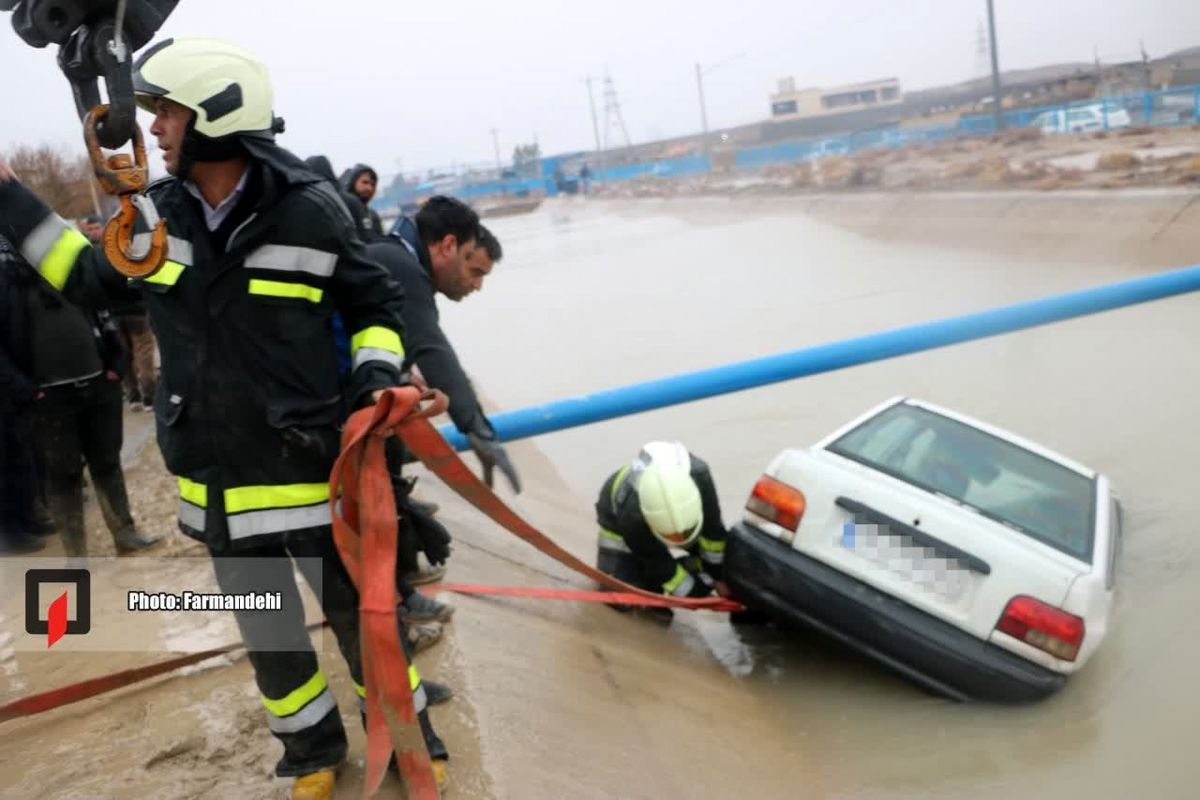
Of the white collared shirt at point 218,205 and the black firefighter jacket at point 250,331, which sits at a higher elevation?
the white collared shirt at point 218,205

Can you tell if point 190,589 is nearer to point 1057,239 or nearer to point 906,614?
point 906,614

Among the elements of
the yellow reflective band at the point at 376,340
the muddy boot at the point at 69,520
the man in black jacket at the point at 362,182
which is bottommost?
the muddy boot at the point at 69,520

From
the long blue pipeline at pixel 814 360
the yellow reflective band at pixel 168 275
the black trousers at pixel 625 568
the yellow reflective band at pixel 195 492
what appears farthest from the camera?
the black trousers at pixel 625 568

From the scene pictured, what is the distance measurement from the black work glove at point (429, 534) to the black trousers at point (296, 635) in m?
0.50

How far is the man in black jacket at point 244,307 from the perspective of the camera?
8.25ft

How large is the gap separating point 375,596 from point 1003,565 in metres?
2.41

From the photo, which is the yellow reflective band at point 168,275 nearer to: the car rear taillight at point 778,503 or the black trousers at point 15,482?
the car rear taillight at point 778,503

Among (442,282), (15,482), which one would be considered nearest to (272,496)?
(442,282)

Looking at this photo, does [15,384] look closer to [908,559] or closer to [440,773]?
[440,773]

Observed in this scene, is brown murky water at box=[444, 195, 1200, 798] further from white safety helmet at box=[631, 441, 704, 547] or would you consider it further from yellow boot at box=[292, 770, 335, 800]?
yellow boot at box=[292, 770, 335, 800]

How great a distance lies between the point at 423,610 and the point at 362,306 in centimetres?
167

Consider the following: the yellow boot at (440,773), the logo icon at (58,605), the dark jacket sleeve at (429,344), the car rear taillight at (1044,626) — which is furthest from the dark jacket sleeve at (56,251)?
the car rear taillight at (1044,626)

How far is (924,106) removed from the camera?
6650 cm

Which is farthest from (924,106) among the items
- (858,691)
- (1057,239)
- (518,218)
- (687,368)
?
(858,691)
